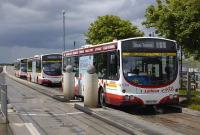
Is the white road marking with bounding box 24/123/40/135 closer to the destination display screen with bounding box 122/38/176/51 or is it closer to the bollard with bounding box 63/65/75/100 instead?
the destination display screen with bounding box 122/38/176/51

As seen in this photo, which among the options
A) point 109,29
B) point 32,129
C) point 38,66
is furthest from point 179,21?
point 109,29

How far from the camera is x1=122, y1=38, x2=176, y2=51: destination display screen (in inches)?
780

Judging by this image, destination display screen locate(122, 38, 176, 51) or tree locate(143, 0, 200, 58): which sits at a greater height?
tree locate(143, 0, 200, 58)

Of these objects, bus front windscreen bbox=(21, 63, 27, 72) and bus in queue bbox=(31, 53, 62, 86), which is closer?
bus in queue bbox=(31, 53, 62, 86)

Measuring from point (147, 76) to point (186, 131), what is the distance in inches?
216

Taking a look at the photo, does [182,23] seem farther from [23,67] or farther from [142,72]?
[23,67]

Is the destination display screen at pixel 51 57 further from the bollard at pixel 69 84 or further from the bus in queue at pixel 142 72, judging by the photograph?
the bus in queue at pixel 142 72

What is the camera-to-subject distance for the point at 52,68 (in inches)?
1779

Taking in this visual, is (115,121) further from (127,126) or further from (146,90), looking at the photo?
(146,90)

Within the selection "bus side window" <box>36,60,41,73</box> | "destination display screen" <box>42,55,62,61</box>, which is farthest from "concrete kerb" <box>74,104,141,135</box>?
"bus side window" <box>36,60,41,73</box>

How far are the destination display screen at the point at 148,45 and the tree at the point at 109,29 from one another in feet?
102

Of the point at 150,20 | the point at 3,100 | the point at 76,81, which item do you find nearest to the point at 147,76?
the point at 3,100

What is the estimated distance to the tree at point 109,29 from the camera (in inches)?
2041

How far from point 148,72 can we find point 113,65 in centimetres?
149
